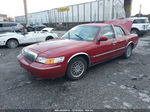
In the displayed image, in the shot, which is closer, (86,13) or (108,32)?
(108,32)

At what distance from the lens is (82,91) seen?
284cm

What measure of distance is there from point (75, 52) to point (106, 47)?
1269mm

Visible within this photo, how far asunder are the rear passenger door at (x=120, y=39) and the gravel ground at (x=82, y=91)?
874 millimetres

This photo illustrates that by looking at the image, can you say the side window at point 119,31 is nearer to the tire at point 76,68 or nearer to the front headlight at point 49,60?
the tire at point 76,68

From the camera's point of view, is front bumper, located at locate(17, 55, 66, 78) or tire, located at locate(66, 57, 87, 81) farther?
tire, located at locate(66, 57, 87, 81)

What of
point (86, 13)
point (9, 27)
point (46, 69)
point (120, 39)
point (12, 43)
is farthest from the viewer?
point (86, 13)

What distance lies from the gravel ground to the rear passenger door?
87 centimetres

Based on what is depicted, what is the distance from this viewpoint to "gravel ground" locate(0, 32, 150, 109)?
2.41m

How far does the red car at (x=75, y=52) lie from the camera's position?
279cm

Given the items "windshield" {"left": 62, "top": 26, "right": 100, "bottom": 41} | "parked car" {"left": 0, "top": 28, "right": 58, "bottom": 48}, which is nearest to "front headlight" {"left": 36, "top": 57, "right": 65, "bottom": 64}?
"windshield" {"left": 62, "top": 26, "right": 100, "bottom": 41}

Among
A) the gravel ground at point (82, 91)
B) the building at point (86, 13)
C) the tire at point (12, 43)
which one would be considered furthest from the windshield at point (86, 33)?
the building at point (86, 13)

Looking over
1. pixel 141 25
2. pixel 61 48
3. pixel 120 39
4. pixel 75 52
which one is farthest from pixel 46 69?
pixel 141 25

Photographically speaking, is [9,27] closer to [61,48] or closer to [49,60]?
[61,48]

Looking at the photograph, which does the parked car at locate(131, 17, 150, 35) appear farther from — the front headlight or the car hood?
the front headlight
